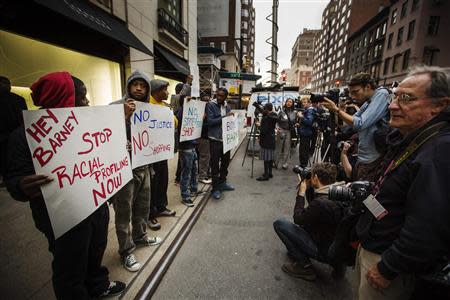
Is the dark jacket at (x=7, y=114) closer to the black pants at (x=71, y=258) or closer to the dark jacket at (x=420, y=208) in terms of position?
the black pants at (x=71, y=258)

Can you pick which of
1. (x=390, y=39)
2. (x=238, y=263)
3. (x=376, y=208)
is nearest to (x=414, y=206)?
(x=376, y=208)

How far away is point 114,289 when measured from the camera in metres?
2.04

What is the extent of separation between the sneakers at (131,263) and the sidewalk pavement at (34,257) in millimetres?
39

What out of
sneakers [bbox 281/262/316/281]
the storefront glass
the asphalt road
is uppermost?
the storefront glass

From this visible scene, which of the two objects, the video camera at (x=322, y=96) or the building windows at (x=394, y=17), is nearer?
the video camera at (x=322, y=96)

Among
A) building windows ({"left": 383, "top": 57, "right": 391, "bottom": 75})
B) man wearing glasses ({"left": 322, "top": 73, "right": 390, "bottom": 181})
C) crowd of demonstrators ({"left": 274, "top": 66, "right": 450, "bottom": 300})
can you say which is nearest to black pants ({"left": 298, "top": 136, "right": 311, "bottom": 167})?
man wearing glasses ({"left": 322, "top": 73, "right": 390, "bottom": 181})

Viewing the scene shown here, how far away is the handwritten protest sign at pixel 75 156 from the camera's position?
1.30 metres

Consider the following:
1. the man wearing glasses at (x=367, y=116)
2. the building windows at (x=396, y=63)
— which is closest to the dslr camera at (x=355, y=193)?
the man wearing glasses at (x=367, y=116)

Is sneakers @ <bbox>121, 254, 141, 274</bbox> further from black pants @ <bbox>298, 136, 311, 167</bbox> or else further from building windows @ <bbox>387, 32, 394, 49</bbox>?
building windows @ <bbox>387, 32, 394, 49</bbox>

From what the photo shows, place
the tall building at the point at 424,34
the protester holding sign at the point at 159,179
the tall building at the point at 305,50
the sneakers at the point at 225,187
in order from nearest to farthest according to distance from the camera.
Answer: the protester holding sign at the point at 159,179, the sneakers at the point at 225,187, the tall building at the point at 424,34, the tall building at the point at 305,50

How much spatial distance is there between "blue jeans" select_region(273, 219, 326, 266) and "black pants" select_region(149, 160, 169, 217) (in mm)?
1924

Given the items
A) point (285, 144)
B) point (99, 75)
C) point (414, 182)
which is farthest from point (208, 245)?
point (99, 75)

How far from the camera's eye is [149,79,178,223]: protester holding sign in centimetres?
314

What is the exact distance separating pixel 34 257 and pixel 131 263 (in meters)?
1.16
